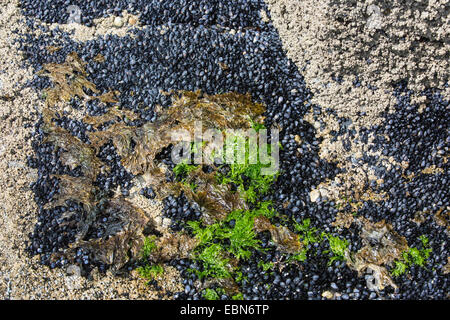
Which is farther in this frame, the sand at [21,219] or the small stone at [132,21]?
the small stone at [132,21]

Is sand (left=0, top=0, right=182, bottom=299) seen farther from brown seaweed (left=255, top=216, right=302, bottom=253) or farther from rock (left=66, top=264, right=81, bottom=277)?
brown seaweed (left=255, top=216, right=302, bottom=253)

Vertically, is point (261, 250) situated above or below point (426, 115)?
below

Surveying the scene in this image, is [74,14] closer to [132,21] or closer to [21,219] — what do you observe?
[132,21]

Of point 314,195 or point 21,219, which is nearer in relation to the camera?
point 21,219

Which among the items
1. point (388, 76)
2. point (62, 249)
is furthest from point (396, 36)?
point (62, 249)

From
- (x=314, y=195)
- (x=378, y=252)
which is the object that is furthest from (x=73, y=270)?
(x=378, y=252)

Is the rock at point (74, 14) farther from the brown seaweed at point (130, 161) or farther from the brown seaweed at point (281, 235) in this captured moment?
the brown seaweed at point (281, 235)

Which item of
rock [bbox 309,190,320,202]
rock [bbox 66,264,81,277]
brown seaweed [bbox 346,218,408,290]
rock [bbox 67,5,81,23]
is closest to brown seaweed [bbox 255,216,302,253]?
rock [bbox 309,190,320,202]

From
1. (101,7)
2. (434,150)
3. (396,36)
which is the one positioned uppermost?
(101,7)

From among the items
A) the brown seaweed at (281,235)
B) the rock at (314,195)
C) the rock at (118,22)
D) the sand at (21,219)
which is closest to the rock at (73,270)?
the sand at (21,219)
